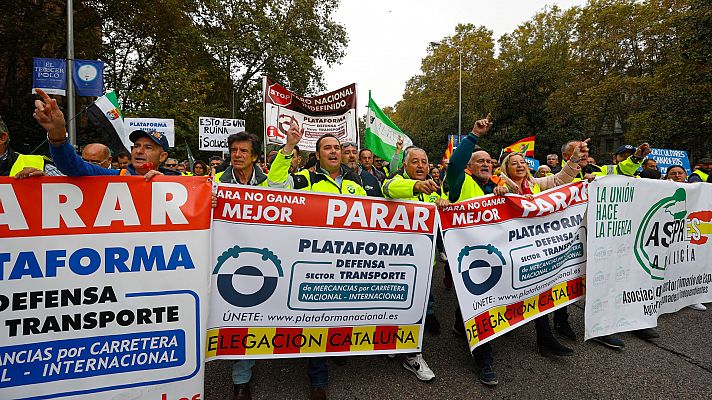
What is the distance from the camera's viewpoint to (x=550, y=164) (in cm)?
860

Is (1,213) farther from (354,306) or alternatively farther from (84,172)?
(354,306)

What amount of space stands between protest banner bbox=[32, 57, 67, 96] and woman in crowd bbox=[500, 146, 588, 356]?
11.9m

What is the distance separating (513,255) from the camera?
317 centimetres

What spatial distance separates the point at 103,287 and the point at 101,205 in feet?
1.55

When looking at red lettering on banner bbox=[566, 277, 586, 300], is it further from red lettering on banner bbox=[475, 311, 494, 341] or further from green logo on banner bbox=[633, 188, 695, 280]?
red lettering on banner bbox=[475, 311, 494, 341]

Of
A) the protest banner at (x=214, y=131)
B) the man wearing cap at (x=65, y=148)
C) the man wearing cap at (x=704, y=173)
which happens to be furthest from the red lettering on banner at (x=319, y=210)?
the protest banner at (x=214, y=131)

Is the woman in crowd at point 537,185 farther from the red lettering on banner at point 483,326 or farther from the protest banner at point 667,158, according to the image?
the protest banner at point 667,158

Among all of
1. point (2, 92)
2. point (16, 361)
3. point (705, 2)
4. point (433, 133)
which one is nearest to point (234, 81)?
point (2, 92)

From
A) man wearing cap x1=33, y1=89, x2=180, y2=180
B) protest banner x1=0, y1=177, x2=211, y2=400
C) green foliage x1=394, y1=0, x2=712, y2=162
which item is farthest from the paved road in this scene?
green foliage x1=394, y1=0, x2=712, y2=162

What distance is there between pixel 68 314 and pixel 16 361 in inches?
12.2

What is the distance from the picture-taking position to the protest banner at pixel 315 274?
2590mm

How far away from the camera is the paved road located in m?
2.85

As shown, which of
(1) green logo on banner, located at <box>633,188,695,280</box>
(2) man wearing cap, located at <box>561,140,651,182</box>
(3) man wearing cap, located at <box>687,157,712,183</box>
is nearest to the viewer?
(1) green logo on banner, located at <box>633,188,695,280</box>

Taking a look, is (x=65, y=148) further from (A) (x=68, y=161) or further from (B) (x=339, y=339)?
(B) (x=339, y=339)
